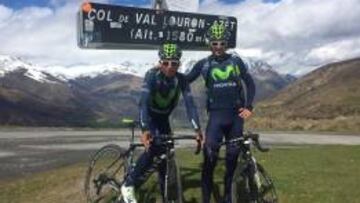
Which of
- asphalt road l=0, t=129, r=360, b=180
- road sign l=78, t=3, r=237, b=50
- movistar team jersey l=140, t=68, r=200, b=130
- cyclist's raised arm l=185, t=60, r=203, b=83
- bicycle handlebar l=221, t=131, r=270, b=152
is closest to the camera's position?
bicycle handlebar l=221, t=131, r=270, b=152

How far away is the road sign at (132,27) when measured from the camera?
1628cm

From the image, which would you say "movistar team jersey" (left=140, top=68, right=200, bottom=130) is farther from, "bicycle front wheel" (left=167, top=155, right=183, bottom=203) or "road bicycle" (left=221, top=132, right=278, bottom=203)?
"road bicycle" (left=221, top=132, right=278, bottom=203)

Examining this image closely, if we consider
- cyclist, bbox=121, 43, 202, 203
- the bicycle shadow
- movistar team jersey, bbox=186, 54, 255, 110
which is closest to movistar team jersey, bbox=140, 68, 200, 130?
cyclist, bbox=121, 43, 202, 203

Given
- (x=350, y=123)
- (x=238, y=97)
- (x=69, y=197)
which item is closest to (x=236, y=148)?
(x=238, y=97)

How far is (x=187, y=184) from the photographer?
15.0m

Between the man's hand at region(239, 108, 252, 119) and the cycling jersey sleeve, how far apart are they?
4.88 ft

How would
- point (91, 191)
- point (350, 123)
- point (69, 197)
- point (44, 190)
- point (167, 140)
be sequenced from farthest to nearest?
point (350, 123)
point (44, 190)
point (69, 197)
point (91, 191)
point (167, 140)

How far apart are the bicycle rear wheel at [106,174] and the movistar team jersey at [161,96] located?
5.87 feet

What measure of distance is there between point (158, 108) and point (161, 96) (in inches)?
9.7

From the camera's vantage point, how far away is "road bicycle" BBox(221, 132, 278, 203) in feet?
37.7

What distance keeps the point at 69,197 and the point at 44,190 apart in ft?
4.71

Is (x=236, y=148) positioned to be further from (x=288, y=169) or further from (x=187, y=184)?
(x=288, y=169)

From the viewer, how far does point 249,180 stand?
11578 mm

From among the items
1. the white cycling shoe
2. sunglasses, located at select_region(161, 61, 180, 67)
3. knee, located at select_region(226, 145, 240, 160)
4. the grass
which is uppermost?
sunglasses, located at select_region(161, 61, 180, 67)
